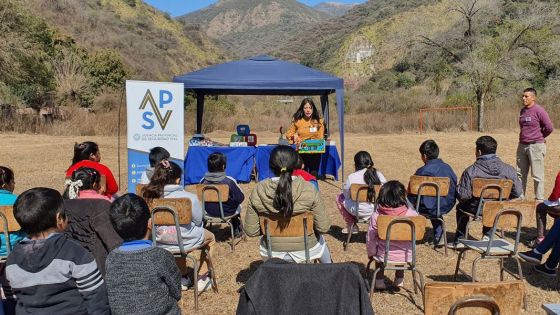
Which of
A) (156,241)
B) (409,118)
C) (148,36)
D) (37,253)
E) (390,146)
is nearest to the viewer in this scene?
(37,253)

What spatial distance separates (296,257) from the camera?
146 inches

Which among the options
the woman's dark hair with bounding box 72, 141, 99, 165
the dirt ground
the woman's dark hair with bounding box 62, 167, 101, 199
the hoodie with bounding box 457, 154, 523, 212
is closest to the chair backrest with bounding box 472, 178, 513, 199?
the hoodie with bounding box 457, 154, 523, 212

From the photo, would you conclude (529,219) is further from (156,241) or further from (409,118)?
(409,118)

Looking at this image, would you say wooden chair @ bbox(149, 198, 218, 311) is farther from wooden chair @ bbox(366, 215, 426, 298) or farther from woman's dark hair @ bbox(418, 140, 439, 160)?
woman's dark hair @ bbox(418, 140, 439, 160)

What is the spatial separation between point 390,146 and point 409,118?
8.41 metres

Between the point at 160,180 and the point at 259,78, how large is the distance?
578 cm

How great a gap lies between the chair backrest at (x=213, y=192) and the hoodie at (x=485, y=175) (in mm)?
2524

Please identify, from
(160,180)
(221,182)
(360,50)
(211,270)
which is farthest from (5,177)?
(360,50)

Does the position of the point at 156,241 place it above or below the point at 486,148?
below

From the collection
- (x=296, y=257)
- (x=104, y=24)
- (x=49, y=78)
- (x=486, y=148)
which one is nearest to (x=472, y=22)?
(x=49, y=78)

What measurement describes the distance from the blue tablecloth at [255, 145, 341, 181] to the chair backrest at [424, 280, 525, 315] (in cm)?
758

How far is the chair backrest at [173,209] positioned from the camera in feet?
12.7

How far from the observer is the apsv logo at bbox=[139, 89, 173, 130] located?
691cm

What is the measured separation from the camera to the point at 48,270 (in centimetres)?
224
